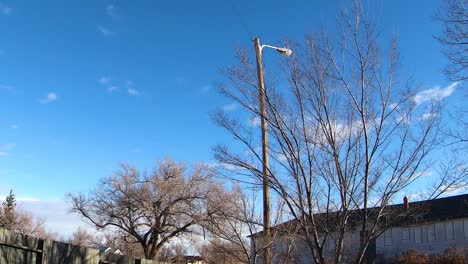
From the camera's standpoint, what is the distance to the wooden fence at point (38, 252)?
8.91 metres

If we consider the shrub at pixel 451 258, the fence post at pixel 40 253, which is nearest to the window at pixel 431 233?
the shrub at pixel 451 258

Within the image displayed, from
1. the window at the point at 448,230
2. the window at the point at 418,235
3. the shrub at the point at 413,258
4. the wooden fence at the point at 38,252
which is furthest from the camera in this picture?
the window at the point at 418,235

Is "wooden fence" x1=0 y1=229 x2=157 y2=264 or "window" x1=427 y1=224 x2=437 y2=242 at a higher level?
"window" x1=427 y1=224 x2=437 y2=242

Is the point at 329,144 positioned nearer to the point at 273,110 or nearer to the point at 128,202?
the point at 273,110

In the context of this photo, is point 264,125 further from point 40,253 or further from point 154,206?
point 154,206

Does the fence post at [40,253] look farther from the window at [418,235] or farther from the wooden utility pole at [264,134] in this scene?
the window at [418,235]

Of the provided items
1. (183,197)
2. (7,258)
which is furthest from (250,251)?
(183,197)

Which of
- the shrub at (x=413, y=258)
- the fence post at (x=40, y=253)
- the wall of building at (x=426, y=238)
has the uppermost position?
the wall of building at (x=426, y=238)

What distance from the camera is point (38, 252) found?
31.7ft

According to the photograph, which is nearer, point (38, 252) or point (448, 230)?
point (38, 252)

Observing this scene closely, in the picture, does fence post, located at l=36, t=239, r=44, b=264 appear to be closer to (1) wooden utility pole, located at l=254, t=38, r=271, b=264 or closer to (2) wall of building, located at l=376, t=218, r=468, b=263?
(1) wooden utility pole, located at l=254, t=38, r=271, b=264

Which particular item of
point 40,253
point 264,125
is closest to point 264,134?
point 264,125

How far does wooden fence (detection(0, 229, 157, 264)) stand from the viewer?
29.2ft

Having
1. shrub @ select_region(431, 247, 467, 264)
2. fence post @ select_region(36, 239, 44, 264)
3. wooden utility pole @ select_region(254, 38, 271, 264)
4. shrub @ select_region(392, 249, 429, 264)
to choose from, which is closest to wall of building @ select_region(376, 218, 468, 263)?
shrub @ select_region(392, 249, 429, 264)
